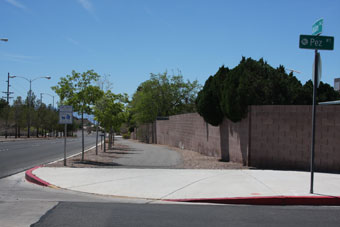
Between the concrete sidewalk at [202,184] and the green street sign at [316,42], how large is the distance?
3.40 meters

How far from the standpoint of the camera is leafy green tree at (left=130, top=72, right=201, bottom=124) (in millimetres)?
54219

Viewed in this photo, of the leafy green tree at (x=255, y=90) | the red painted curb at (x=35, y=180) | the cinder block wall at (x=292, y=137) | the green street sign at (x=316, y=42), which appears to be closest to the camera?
the green street sign at (x=316, y=42)

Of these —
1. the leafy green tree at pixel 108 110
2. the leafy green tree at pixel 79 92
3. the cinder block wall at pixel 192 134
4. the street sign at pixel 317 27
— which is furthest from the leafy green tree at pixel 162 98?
the street sign at pixel 317 27

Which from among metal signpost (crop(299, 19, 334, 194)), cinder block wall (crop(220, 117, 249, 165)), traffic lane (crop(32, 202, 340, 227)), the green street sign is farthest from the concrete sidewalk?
the green street sign

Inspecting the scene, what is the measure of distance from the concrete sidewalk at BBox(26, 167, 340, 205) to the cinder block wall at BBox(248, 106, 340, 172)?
4.70 ft

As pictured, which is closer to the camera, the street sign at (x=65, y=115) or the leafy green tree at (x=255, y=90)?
the leafy green tree at (x=255, y=90)

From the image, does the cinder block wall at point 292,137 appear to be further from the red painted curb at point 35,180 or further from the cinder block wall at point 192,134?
the red painted curb at point 35,180

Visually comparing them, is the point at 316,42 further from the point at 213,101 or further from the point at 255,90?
the point at 213,101

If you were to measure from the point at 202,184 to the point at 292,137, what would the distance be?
5264mm

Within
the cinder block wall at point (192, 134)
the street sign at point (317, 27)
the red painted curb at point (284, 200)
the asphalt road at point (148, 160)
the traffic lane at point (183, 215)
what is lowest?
the asphalt road at point (148, 160)

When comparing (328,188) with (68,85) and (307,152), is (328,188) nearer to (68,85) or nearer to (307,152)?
(307,152)

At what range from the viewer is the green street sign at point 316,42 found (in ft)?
28.3

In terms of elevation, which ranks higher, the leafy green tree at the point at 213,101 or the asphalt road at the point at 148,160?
the leafy green tree at the point at 213,101

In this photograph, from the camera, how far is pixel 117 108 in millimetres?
27531
